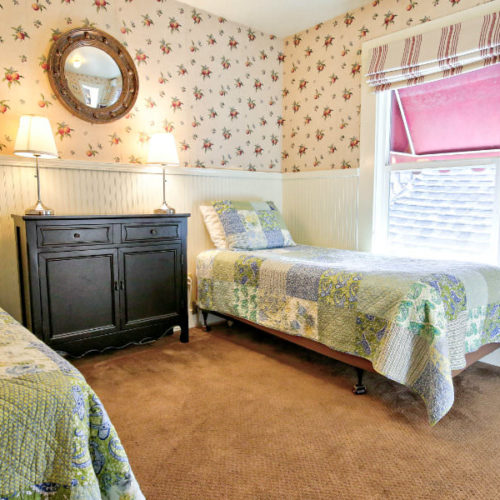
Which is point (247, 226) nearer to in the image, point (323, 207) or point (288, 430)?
point (323, 207)

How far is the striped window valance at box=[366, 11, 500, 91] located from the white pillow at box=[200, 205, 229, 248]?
1530mm

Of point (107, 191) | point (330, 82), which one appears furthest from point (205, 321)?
point (330, 82)

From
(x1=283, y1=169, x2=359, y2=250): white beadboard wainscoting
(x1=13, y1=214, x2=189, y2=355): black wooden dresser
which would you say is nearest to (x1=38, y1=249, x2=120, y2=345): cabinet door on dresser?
(x1=13, y1=214, x2=189, y2=355): black wooden dresser

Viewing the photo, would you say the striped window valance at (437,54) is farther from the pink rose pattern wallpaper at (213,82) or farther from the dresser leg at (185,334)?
the dresser leg at (185,334)

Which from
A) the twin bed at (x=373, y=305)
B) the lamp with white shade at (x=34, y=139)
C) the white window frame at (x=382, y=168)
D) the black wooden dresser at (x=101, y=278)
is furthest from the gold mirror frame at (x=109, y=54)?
the white window frame at (x=382, y=168)

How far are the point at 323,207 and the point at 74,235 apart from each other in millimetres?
2040

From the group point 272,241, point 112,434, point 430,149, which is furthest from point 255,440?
point 430,149

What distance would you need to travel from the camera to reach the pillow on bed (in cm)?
301

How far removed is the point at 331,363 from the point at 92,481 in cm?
185

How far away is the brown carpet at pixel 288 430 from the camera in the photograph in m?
1.43

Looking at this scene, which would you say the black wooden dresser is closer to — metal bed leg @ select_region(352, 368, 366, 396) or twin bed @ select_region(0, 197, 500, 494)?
twin bed @ select_region(0, 197, 500, 494)

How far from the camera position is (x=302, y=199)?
12.0 ft

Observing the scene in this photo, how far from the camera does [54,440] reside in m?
0.86

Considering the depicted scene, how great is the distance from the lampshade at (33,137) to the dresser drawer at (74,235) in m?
0.42
